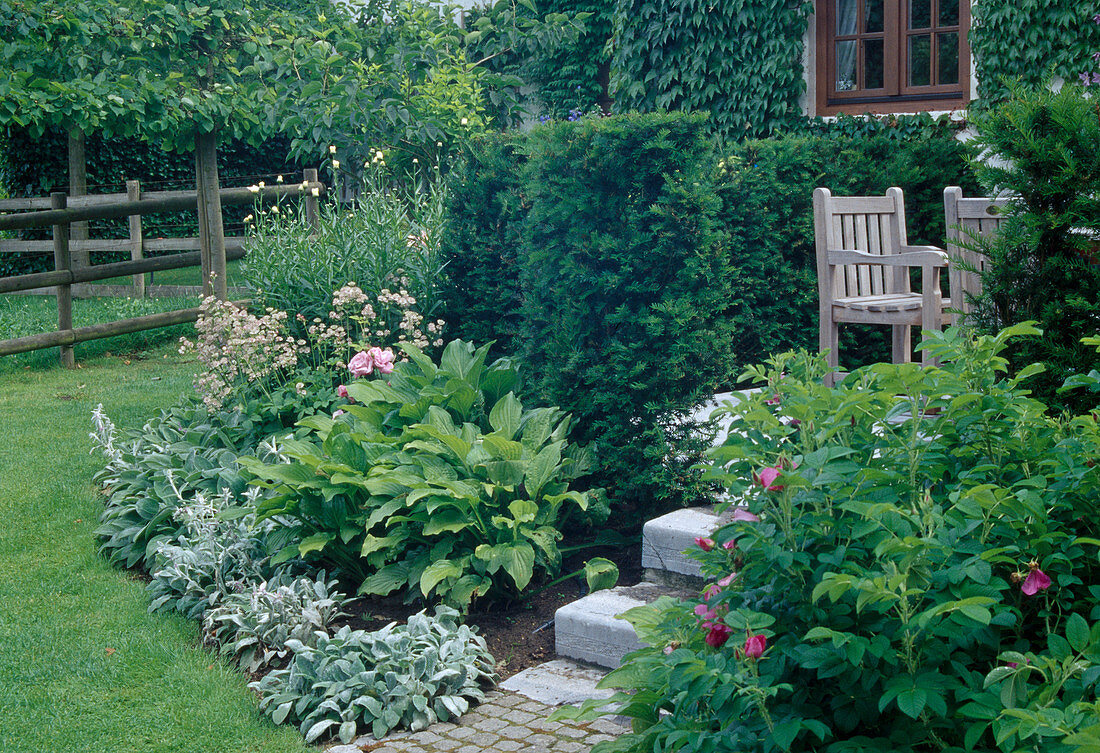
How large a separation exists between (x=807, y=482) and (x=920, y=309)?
3453 millimetres

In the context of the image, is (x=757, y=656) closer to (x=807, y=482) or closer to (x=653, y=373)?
(x=807, y=482)

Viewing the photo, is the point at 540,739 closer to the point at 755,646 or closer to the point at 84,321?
the point at 755,646

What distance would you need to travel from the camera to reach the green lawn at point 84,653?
2.87 m

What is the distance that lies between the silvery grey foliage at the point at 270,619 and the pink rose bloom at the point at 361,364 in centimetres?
117

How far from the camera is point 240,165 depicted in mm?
14070

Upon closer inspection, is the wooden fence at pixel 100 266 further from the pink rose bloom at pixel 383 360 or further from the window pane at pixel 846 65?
the window pane at pixel 846 65

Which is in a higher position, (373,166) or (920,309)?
(373,166)

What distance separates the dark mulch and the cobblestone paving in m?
0.31

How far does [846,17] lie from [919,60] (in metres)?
0.76

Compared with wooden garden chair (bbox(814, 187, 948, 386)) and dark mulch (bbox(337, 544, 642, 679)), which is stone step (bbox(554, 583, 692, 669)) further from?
wooden garden chair (bbox(814, 187, 948, 386))

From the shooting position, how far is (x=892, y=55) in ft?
26.5

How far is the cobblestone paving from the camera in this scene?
2.77 m

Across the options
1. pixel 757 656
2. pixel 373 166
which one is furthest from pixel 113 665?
pixel 373 166

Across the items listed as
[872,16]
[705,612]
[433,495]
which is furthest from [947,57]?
[705,612]
